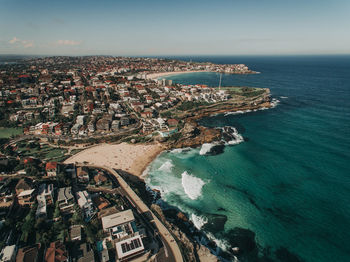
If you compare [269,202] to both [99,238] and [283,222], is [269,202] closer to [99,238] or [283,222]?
[283,222]

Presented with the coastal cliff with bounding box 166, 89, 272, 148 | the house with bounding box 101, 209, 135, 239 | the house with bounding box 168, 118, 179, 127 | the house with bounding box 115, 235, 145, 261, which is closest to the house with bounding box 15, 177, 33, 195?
the house with bounding box 101, 209, 135, 239

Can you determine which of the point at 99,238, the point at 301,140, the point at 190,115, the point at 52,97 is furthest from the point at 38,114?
the point at 301,140

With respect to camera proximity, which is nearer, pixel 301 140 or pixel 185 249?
pixel 185 249

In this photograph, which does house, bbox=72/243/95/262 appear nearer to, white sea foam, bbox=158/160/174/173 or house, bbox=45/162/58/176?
house, bbox=45/162/58/176

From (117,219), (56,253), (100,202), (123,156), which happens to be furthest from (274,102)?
(56,253)

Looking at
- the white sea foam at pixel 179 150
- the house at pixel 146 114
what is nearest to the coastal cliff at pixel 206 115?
the white sea foam at pixel 179 150

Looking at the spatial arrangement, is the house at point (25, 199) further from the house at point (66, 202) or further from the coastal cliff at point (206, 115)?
the coastal cliff at point (206, 115)
